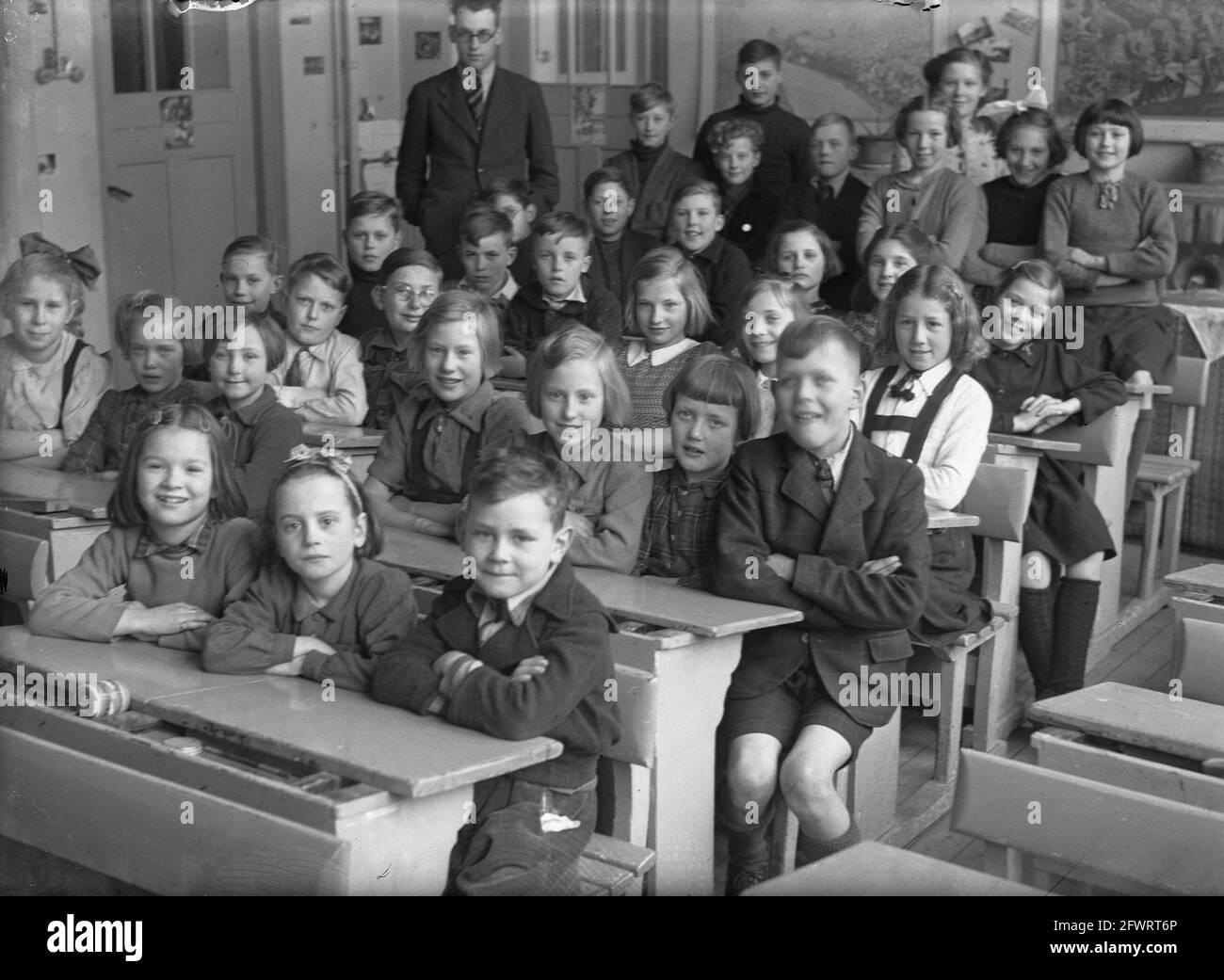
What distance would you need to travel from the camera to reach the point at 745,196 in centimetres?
551

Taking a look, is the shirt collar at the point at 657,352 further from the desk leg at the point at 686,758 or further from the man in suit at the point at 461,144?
the man in suit at the point at 461,144

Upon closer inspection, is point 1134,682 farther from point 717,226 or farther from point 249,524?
point 249,524

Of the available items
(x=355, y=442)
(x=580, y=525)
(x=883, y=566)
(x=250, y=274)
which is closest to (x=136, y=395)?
(x=355, y=442)

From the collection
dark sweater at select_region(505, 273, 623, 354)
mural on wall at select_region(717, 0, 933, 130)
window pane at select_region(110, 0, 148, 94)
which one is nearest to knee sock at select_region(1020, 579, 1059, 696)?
dark sweater at select_region(505, 273, 623, 354)

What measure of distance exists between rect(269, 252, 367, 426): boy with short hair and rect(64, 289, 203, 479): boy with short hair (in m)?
0.51

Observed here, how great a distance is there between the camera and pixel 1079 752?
250 cm

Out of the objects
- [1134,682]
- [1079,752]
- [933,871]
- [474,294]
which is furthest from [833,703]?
[1134,682]

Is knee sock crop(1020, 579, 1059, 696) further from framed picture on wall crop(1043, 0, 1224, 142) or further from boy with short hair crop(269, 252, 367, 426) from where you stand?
framed picture on wall crop(1043, 0, 1224, 142)

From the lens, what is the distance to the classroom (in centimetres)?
235

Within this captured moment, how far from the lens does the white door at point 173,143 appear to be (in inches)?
240

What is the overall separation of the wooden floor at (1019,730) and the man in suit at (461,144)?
236 cm

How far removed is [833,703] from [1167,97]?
3896mm

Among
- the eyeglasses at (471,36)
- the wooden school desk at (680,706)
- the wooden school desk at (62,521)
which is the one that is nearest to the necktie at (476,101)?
the eyeglasses at (471,36)

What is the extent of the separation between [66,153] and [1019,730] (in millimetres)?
4005
